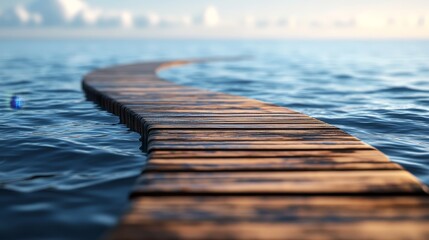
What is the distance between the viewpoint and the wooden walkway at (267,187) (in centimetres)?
251

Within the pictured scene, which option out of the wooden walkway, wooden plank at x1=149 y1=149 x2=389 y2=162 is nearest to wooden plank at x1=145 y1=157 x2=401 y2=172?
the wooden walkway

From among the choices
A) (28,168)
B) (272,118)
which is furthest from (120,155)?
(272,118)

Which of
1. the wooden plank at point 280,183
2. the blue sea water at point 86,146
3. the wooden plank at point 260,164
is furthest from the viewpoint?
the wooden plank at point 260,164

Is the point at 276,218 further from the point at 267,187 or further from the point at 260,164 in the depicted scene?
the point at 260,164

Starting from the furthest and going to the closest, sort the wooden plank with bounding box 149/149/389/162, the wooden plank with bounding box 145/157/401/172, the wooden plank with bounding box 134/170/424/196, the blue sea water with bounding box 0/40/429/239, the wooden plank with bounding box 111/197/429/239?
the wooden plank with bounding box 149/149/389/162
the wooden plank with bounding box 145/157/401/172
the blue sea water with bounding box 0/40/429/239
the wooden plank with bounding box 134/170/424/196
the wooden plank with bounding box 111/197/429/239

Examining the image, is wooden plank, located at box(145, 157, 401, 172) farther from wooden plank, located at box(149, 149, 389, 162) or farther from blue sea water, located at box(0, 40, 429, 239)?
blue sea water, located at box(0, 40, 429, 239)

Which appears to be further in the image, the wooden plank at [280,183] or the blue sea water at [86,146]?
the blue sea water at [86,146]

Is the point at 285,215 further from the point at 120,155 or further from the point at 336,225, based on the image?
the point at 120,155

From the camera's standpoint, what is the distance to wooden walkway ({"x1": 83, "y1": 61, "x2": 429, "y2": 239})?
2514 mm

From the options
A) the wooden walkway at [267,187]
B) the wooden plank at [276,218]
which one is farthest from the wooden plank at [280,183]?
the wooden plank at [276,218]

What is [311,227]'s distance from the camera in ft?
8.30

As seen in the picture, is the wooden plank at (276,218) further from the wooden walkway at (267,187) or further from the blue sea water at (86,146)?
the blue sea water at (86,146)

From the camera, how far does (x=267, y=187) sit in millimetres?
3162

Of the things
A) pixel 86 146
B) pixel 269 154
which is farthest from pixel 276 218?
pixel 86 146
